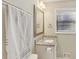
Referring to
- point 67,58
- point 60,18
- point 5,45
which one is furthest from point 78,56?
point 60,18

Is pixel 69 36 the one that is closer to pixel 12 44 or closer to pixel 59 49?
pixel 59 49

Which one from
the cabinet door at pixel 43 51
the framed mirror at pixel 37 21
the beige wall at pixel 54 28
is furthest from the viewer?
the beige wall at pixel 54 28

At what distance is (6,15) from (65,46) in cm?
282

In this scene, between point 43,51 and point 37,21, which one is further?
point 37,21

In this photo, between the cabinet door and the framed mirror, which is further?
the framed mirror

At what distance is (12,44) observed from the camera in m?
1.43

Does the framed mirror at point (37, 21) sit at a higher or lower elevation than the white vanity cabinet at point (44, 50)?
higher

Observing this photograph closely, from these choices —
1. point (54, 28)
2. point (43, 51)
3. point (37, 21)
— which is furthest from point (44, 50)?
point (54, 28)

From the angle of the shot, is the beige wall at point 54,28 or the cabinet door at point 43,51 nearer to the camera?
the cabinet door at point 43,51

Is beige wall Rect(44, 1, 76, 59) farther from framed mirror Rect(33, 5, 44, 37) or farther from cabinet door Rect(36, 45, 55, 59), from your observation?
cabinet door Rect(36, 45, 55, 59)

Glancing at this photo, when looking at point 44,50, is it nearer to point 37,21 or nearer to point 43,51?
point 43,51

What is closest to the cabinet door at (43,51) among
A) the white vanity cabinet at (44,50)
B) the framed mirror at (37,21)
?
the white vanity cabinet at (44,50)

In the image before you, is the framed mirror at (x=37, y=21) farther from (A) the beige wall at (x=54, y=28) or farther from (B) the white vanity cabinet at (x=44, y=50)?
(A) the beige wall at (x=54, y=28)

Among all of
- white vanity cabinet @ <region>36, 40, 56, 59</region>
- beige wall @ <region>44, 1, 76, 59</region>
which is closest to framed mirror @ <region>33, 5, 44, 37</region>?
white vanity cabinet @ <region>36, 40, 56, 59</region>
